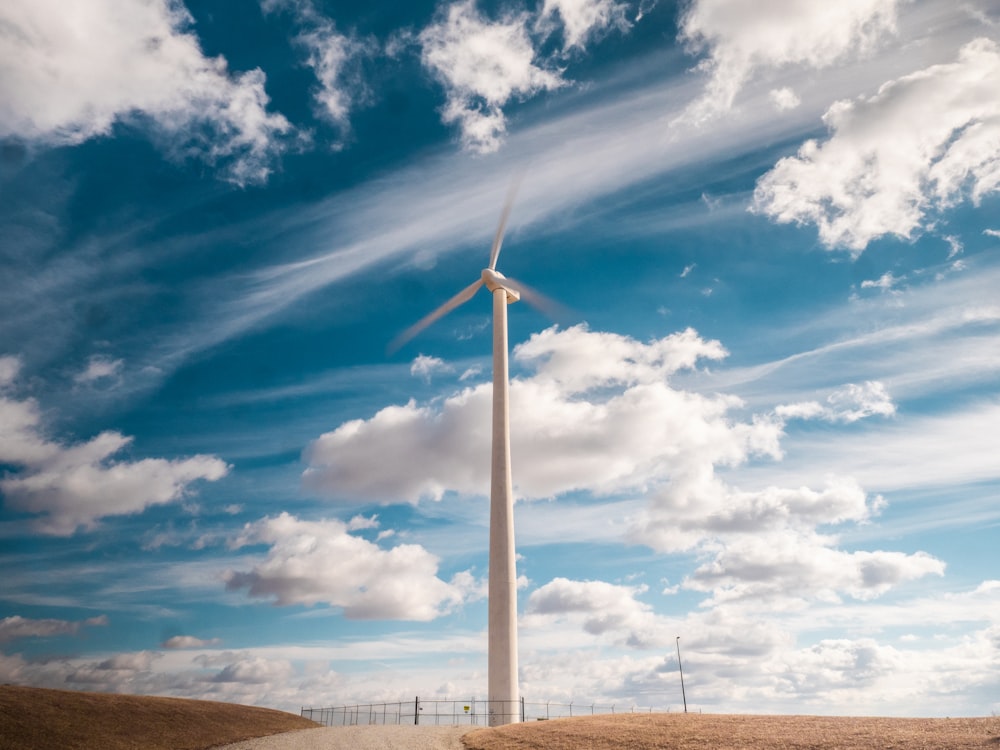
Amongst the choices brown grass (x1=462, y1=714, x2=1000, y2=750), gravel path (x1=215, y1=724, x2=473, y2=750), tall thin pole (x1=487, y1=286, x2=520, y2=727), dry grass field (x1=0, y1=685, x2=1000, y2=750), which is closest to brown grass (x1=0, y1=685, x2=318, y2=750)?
dry grass field (x1=0, y1=685, x2=1000, y2=750)

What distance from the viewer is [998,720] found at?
1328 inches

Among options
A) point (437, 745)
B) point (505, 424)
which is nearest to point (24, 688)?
point (437, 745)

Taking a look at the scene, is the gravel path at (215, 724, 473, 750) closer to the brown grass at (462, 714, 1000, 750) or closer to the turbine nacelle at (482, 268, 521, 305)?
the brown grass at (462, 714, 1000, 750)

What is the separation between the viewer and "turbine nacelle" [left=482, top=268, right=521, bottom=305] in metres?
71.8

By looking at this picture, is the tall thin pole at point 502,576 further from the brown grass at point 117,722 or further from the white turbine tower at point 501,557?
the brown grass at point 117,722

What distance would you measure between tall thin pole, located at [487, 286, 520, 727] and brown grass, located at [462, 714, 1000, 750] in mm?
7599

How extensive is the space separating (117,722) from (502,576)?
97.1 ft

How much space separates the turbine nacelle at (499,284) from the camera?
235ft

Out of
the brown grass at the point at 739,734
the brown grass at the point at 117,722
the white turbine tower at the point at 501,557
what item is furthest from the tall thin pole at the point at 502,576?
the brown grass at the point at 117,722

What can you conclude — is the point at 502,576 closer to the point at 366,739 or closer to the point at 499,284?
the point at 366,739

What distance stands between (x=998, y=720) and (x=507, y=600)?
110 ft

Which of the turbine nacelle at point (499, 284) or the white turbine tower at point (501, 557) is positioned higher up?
the turbine nacelle at point (499, 284)

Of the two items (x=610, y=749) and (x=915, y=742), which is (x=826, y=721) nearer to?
(x=915, y=742)

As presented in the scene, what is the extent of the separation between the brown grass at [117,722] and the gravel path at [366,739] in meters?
3.92
